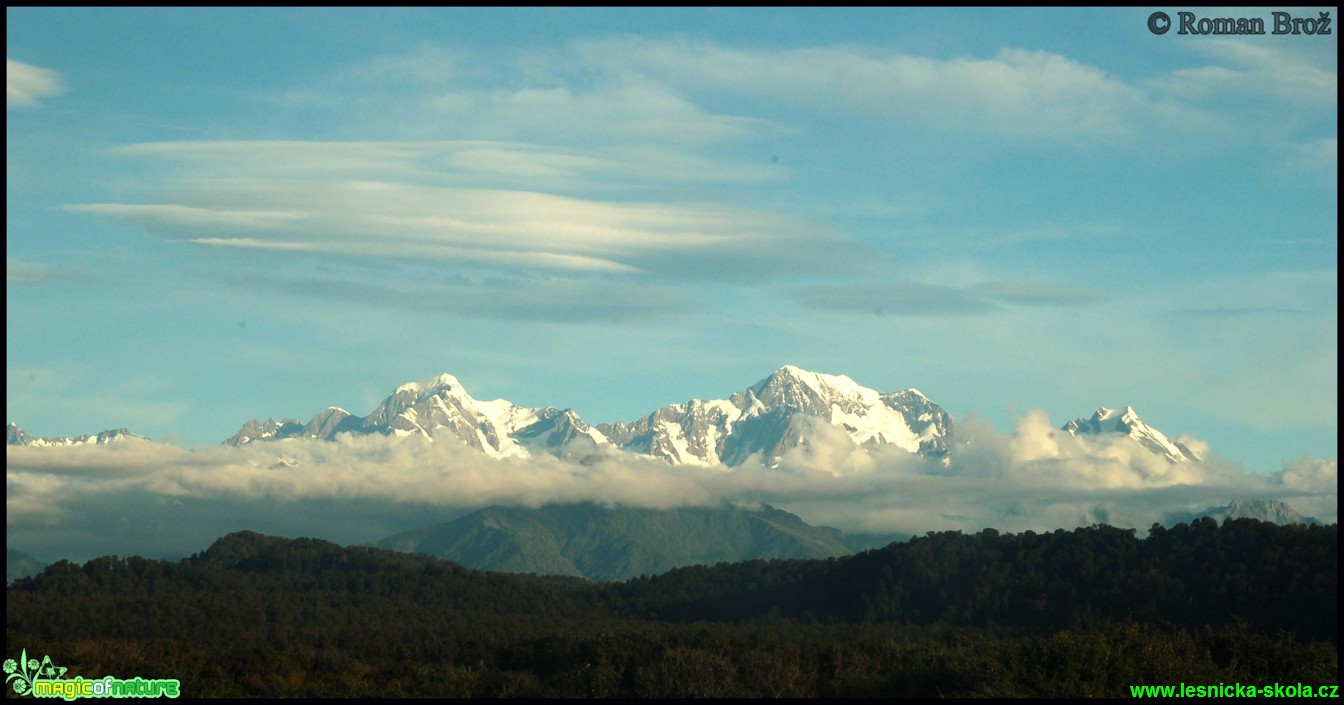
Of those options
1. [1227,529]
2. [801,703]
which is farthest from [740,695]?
[1227,529]

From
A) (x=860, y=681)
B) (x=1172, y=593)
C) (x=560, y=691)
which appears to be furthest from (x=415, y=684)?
(x=1172, y=593)

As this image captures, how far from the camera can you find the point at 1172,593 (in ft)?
571

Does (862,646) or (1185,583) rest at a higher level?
(862,646)

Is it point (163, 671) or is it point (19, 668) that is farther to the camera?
point (163, 671)

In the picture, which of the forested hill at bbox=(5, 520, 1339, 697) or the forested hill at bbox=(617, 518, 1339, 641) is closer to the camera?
the forested hill at bbox=(5, 520, 1339, 697)

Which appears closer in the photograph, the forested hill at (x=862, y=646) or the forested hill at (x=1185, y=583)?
the forested hill at (x=862, y=646)

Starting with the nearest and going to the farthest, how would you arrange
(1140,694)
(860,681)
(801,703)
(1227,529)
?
(1140,694), (801,703), (860,681), (1227,529)

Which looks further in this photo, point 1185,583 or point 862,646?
point 1185,583

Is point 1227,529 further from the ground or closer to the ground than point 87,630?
further from the ground

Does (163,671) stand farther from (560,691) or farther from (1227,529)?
(1227,529)

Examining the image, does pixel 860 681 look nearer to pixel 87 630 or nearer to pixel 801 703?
pixel 801 703

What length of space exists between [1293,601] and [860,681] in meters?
105

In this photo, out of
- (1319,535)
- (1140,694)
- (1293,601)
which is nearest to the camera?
(1140,694)

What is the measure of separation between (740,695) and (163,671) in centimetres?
3192
